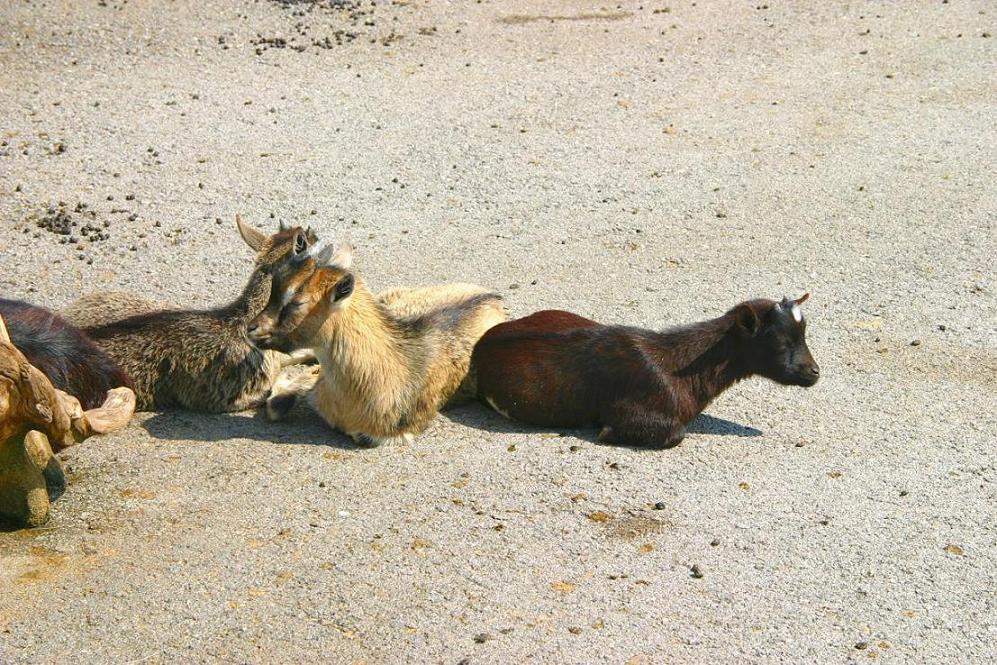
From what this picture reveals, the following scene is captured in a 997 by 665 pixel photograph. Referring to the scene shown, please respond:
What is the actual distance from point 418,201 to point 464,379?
364 centimetres

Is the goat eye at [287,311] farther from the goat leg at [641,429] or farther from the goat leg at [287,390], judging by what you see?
the goat leg at [641,429]

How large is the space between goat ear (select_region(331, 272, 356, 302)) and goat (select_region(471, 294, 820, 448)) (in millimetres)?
1168

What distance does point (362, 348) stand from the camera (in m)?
8.81

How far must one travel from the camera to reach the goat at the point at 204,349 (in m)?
9.03

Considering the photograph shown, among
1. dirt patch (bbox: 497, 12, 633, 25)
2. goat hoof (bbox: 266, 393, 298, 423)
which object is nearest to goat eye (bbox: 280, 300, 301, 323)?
goat hoof (bbox: 266, 393, 298, 423)

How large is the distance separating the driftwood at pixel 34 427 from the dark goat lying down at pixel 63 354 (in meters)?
0.56

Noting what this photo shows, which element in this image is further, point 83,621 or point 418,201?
point 418,201

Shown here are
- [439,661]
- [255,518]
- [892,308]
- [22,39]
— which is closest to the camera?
[439,661]

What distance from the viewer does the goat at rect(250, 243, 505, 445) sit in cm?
851

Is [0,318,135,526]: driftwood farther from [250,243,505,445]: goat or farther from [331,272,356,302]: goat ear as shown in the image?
[331,272,356,302]: goat ear

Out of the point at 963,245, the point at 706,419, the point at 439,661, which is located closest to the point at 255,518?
the point at 439,661

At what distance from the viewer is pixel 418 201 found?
1249 cm

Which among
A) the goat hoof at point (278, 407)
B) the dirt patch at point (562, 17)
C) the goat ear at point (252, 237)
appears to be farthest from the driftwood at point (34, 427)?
the dirt patch at point (562, 17)

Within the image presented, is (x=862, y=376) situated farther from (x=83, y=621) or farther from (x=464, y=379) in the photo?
(x=83, y=621)
